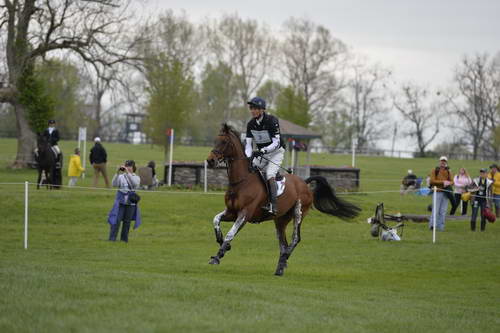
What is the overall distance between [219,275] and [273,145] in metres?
2.66

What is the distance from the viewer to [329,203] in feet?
56.4

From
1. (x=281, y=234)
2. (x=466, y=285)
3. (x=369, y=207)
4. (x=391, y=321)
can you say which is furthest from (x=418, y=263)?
(x=369, y=207)

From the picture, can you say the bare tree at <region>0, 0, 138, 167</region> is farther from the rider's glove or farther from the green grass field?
the rider's glove

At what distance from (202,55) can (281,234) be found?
232 feet

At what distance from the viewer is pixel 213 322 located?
8.27 m

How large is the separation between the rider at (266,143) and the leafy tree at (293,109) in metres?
50.1

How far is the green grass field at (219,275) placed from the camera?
336 inches

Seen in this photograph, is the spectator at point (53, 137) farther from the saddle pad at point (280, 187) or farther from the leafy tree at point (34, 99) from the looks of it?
the saddle pad at point (280, 187)

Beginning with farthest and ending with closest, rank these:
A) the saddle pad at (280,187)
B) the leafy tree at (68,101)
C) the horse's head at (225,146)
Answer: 1. the leafy tree at (68,101)
2. the saddle pad at (280,187)
3. the horse's head at (225,146)

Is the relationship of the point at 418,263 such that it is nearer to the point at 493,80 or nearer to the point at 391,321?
the point at 391,321

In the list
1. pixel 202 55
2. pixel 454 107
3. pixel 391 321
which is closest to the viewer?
pixel 391 321

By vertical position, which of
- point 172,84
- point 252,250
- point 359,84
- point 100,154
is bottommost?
point 252,250

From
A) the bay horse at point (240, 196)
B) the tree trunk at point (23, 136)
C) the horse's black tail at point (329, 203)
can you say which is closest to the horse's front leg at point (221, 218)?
the bay horse at point (240, 196)

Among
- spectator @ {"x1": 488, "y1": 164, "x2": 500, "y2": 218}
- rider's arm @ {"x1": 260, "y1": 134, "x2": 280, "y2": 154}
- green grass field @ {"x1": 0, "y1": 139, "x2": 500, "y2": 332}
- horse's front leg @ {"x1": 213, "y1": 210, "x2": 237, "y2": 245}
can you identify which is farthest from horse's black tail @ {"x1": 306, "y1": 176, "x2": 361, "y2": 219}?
spectator @ {"x1": 488, "y1": 164, "x2": 500, "y2": 218}
